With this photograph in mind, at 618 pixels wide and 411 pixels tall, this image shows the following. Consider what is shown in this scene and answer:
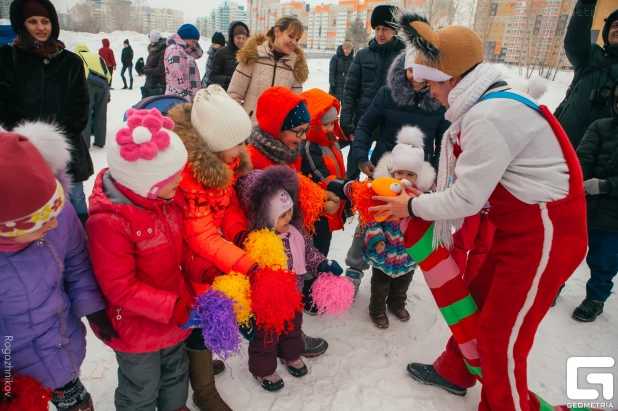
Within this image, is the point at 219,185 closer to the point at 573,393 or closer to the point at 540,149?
the point at 540,149

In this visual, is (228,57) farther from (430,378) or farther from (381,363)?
(430,378)

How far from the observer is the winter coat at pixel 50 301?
1.35m

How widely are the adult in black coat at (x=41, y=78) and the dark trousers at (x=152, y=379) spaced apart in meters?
1.98

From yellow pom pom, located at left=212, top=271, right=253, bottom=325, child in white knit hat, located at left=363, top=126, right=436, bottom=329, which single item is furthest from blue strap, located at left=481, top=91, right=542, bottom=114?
yellow pom pom, located at left=212, top=271, right=253, bottom=325

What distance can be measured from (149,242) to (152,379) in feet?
2.27

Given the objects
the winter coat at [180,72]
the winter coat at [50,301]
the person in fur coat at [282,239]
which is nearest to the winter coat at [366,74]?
the winter coat at [180,72]

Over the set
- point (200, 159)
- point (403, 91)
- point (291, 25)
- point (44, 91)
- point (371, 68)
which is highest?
point (291, 25)

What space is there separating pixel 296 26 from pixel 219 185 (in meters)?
2.34

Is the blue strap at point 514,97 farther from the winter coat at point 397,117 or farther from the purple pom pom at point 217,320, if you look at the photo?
the purple pom pom at point 217,320

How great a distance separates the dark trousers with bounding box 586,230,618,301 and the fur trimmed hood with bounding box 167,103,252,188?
119 inches

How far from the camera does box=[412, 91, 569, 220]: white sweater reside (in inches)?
62.4

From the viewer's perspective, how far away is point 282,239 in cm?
212

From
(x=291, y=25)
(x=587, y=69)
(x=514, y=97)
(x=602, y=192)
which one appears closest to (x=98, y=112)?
(x=291, y=25)

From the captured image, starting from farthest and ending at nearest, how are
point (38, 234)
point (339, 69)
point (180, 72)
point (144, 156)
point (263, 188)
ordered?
1. point (339, 69)
2. point (180, 72)
3. point (263, 188)
4. point (144, 156)
5. point (38, 234)
